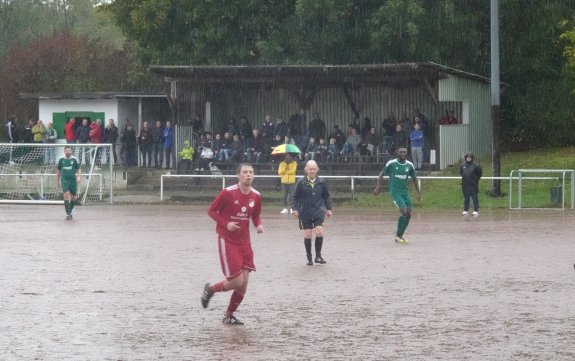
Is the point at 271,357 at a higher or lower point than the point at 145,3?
lower

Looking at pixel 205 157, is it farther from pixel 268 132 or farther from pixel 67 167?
pixel 67 167

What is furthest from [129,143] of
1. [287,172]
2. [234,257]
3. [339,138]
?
[234,257]

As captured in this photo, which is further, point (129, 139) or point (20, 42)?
point (20, 42)

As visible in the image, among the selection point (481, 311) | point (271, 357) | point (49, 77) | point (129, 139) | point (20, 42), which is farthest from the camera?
point (20, 42)

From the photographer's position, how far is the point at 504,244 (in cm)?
2231

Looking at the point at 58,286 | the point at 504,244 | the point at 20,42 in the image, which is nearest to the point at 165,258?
the point at 58,286

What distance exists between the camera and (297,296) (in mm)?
15055

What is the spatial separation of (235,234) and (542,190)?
925 inches

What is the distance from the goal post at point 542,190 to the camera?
109ft

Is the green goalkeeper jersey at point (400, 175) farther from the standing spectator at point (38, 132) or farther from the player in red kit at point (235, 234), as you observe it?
the standing spectator at point (38, 132)

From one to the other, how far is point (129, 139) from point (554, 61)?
17.0 metres

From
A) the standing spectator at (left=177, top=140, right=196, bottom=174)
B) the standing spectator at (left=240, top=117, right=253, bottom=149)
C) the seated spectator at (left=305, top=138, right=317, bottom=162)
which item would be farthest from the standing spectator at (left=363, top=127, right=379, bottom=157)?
the standing spectator at (left=177, top=140, right=196, bottom=174)

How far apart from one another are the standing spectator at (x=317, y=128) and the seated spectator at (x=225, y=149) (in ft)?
8.81

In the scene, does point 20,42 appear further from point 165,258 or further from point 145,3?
point 165,258
